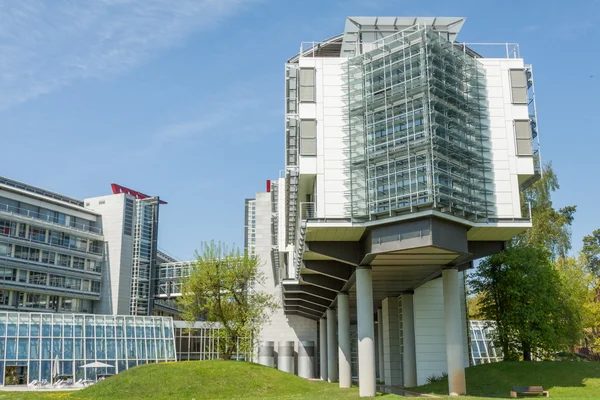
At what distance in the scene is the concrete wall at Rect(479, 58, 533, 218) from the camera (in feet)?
119

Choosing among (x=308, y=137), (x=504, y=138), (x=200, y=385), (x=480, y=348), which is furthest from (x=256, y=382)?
(x=480, y=348)

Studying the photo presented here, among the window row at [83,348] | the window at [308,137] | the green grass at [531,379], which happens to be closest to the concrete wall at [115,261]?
the window row at [83,348]

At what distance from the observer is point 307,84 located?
37406 mm

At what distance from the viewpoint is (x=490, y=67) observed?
38188 mm

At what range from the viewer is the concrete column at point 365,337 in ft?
112

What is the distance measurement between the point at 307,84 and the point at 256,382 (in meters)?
19.3

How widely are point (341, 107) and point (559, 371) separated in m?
21.7

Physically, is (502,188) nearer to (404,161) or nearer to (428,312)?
(404,161)

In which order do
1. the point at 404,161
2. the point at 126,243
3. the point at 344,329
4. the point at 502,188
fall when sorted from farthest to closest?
the point at 126,243 → the point at 344,329 → the point at 502,188 → the point at 404,161

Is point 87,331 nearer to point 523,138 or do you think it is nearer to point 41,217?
point 41,217

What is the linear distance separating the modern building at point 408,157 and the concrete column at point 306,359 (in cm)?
4460

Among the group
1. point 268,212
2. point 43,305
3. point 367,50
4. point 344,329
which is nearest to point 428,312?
point 344,329

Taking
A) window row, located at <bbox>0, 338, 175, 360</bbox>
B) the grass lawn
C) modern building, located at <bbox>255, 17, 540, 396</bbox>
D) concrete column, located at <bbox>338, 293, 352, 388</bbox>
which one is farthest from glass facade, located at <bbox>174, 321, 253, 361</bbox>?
modern building, located at <bbox>255, 17, 540, 396</bbox>

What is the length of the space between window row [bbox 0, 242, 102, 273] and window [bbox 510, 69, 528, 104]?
2916 inches
